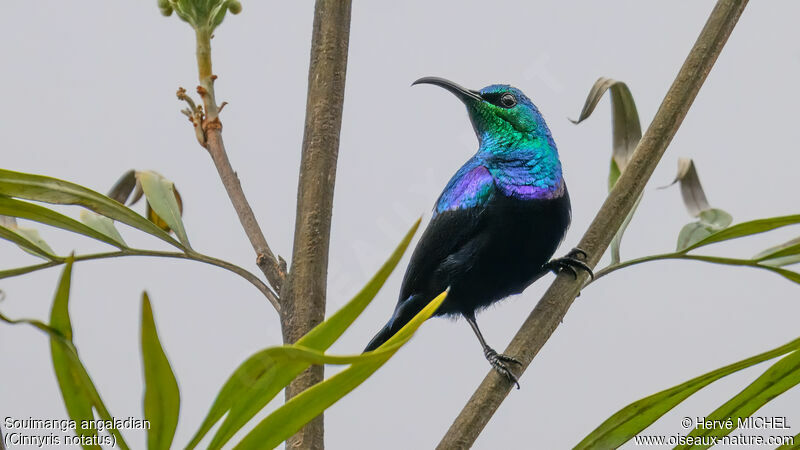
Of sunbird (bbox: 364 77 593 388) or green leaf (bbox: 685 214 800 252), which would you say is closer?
green leaf (bbox: 685 214 800 252)

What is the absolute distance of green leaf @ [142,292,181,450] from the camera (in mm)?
958

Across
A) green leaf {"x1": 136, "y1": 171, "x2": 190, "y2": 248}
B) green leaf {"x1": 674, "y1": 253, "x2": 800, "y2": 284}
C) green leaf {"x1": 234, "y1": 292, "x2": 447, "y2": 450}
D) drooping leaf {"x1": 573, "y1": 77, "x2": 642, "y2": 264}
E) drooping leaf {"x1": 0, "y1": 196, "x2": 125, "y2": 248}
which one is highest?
drooping leaf {"x1": 573, "y1": 77, "x2": 642, "y2": 264}

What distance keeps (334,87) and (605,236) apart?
1.62ft

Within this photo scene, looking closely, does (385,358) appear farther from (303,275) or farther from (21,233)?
(21,233)

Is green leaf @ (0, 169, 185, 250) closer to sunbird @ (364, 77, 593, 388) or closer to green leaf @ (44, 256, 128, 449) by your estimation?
green leaf @ (44, 256, 128, 449)

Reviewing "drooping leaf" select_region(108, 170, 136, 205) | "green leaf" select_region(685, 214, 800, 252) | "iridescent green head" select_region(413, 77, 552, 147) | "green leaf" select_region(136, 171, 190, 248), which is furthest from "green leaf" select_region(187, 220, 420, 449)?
"iridescent green head" select_region(413, 77, 552, 147)

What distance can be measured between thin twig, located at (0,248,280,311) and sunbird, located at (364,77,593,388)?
1.90ft

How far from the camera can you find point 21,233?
→ 1.51 m

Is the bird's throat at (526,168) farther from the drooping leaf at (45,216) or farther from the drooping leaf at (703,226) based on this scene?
the drooping leaf at (45,216)

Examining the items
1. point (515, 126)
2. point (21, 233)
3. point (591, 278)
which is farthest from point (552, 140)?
point (21, 233)

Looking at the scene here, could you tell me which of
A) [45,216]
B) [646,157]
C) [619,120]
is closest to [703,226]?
[646,157]

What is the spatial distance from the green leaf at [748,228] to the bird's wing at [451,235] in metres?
0.48

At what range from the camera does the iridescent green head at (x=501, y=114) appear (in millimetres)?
2107

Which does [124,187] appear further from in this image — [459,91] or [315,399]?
[315,399]
